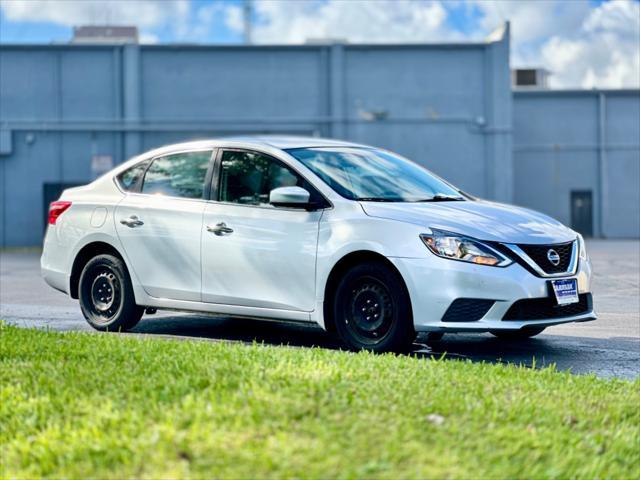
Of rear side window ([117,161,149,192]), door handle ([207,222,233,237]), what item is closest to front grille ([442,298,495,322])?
door handle ([207,222,233,237])

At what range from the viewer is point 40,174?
33.4 meters

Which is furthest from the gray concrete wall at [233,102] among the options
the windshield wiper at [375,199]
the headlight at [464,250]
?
the headlight at [464,250]

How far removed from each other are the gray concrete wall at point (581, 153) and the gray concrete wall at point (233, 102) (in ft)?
20.2

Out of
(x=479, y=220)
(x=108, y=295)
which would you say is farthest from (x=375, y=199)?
(x=108, y=295)

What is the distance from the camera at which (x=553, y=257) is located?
289 inches

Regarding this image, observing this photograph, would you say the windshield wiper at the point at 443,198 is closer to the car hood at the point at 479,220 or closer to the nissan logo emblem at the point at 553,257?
the car hood at the point at 479,220

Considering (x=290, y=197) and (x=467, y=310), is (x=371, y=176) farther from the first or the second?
(x=467, y=310)

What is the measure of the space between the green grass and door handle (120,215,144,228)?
2.63 meters

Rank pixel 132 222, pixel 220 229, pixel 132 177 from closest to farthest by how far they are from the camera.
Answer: pixel 220 229
pixel 132 222
pixel 132 177

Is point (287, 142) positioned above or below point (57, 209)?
above

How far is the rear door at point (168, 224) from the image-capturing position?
27.4 feet

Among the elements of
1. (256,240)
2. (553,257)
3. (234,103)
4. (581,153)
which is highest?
(234,103)

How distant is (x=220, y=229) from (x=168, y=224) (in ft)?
1.99

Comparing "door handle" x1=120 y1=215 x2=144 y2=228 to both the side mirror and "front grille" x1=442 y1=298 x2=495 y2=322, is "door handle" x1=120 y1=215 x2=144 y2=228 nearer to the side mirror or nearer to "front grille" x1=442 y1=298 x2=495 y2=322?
the side mirror
